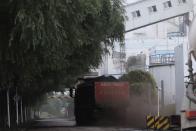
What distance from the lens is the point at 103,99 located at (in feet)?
128

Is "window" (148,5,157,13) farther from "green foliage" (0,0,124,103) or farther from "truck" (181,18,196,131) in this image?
"truck" (181,18,196,131)

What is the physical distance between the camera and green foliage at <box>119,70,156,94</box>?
41319mm

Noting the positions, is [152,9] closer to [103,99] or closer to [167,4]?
[167,4]

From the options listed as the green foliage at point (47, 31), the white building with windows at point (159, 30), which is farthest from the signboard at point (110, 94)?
the green foliage at point (47, 31)

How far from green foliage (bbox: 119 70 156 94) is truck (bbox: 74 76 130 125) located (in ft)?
7.45

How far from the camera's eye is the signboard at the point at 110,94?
38.8 metres

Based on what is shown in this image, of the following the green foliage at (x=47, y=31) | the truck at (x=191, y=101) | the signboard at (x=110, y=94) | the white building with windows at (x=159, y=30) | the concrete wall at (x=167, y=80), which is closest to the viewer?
the truck at (x=191, y=101)

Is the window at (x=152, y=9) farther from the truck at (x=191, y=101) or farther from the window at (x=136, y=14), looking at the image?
the truck at (x=191, y=101)

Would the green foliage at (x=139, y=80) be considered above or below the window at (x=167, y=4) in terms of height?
below

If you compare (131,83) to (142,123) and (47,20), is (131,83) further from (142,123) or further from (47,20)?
(47,20)

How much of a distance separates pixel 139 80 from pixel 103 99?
21.9 feet

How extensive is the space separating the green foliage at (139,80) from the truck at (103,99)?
89.4 inches

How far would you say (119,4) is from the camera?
23.6m

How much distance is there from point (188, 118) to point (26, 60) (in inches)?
240
